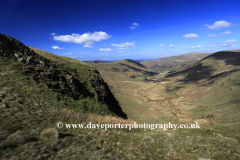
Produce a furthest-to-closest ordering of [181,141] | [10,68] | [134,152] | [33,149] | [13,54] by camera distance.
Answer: [13,54], [10,68], [181,141], [134,152], [33,149]

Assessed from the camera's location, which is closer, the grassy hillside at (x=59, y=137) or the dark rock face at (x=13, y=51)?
the grassy hillside at (x=59, y=137)

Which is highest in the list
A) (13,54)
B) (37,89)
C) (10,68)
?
(13,54)


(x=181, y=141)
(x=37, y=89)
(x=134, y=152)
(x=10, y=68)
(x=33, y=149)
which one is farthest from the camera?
(x=10, y=68)

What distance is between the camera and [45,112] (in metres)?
12.5

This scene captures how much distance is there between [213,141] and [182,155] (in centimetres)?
490

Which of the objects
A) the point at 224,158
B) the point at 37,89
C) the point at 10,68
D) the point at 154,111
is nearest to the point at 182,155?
the point at 224,158

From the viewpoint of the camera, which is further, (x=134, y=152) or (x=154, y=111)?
(x=154, y=111)

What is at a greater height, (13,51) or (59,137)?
(13,51)

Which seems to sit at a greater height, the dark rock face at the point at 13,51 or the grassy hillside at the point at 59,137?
the dark rock face at the point at 13,51

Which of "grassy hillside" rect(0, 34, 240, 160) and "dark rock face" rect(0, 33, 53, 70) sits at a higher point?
"dark rock face" rect(0, 33, 53, 70)

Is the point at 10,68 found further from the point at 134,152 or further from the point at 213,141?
the point at 213,141

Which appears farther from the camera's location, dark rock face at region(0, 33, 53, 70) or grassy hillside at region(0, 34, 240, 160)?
dark rock face at region(0, 33, 53, 70)

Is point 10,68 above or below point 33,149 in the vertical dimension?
above

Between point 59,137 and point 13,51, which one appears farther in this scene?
point 13,51
